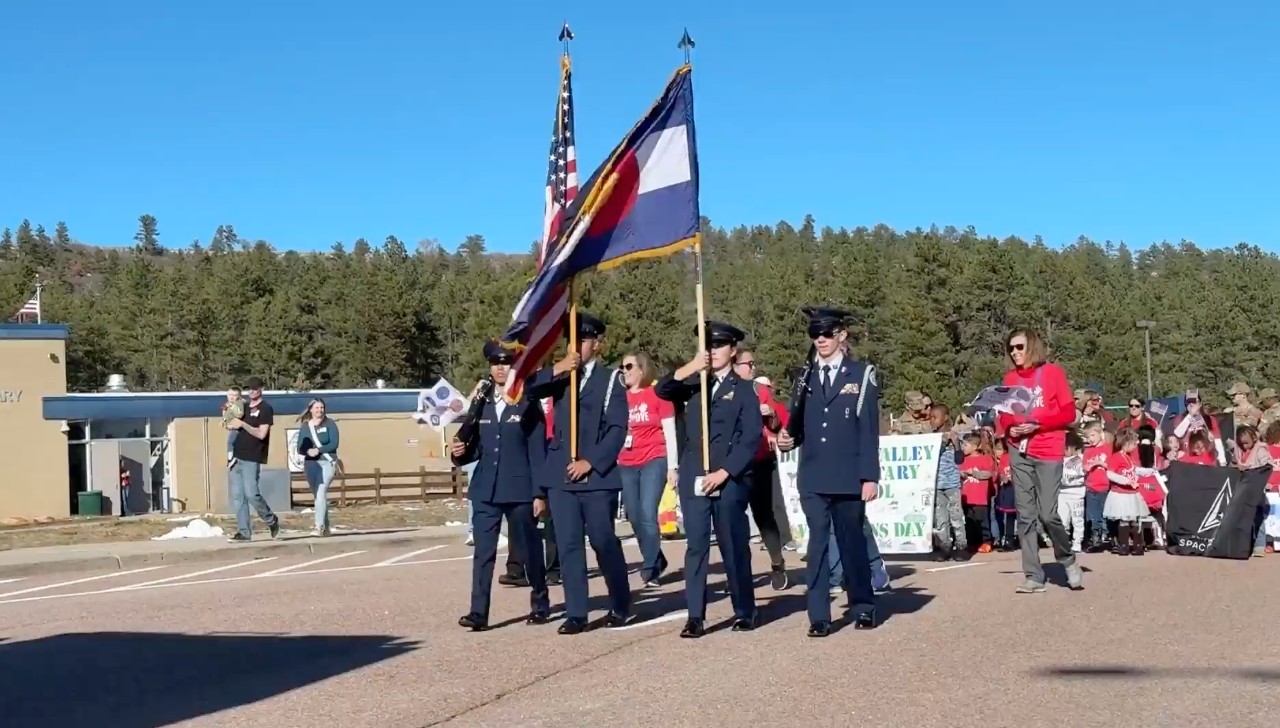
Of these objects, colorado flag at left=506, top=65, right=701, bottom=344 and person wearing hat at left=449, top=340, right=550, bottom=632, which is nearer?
colorado flag at left=506, top=65, right=701, bottom=344

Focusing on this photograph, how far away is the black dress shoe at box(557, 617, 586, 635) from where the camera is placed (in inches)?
354

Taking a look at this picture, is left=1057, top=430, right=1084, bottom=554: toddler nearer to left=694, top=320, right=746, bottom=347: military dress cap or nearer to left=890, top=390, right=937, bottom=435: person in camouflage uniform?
left=890, top=390, right=937, bottom=435: person in camouflage uniform

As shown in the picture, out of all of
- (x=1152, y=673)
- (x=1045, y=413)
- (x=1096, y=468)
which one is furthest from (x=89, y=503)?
(x=1152, y=673)

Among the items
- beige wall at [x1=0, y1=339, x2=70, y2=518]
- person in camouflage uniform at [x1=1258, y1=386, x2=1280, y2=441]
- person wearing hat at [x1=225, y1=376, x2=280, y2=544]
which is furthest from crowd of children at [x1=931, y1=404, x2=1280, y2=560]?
beige wall at [x1=0, y1=339, x2=70, y2=518]

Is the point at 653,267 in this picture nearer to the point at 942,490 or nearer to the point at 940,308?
the point at 940,308

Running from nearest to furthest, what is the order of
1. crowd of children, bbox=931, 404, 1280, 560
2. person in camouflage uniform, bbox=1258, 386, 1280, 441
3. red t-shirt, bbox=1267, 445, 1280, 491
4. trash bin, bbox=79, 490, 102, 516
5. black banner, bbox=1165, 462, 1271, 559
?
black banner, bbox=1165, 462, 1271, 559 < crowd of children, bbox=931, 404, 1280, 560 < red t-shirt, bbox=1267, 445, 1280, 491 < person in camouflage uniform, bbox=1258, 386, 1280, 441 < trash bin, bbox=79, 490, 102, 516

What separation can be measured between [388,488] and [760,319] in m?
63.6

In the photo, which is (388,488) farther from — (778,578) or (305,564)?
(778,578)

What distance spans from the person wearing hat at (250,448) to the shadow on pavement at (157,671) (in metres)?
7.44

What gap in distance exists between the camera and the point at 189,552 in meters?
17.0

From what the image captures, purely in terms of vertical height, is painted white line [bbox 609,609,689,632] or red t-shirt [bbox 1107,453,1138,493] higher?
red t-shirt [bbox 1107,453,1138,493]

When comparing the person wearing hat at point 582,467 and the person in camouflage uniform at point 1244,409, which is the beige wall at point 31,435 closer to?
the person in camouflage uniform at point 1244,409

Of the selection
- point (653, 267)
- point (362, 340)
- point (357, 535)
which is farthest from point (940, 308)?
point (357, 535)

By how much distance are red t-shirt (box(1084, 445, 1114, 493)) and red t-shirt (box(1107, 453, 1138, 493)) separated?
0.20 feet
